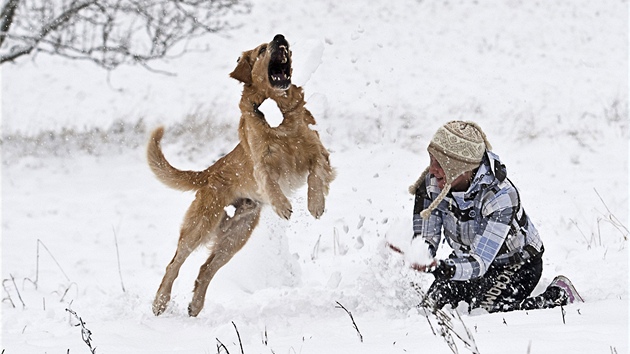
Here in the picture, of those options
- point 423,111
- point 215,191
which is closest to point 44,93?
point 423,111

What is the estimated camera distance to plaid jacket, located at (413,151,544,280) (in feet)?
9.94

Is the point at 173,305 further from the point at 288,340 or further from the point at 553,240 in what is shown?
the point at 553,240

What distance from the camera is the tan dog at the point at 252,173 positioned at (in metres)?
3.96

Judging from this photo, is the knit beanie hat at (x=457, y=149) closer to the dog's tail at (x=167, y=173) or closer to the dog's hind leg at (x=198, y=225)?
the dog's hind leg at (x=198, y=225)

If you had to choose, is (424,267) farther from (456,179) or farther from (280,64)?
(280,64)

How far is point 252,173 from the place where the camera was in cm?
422

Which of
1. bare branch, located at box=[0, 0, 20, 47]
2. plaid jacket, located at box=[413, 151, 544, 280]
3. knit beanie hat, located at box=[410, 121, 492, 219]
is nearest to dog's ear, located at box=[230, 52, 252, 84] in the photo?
plaid jacket, located at box=[413, 151, 544, 280]

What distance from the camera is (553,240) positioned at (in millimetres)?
5492

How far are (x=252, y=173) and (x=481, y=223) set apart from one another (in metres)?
1.60

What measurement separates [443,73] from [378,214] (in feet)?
21.7

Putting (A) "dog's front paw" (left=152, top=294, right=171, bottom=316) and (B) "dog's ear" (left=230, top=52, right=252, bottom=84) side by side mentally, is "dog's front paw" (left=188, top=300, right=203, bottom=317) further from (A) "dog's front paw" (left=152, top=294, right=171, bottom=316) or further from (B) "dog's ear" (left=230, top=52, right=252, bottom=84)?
(B) "dog's ear" (left=230, top=52, right=252, bottom=84)

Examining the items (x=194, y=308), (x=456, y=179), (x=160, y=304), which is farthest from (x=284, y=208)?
(x=456, y=179)

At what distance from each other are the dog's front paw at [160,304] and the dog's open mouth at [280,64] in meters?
1.50

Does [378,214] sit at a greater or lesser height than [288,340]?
lesser
